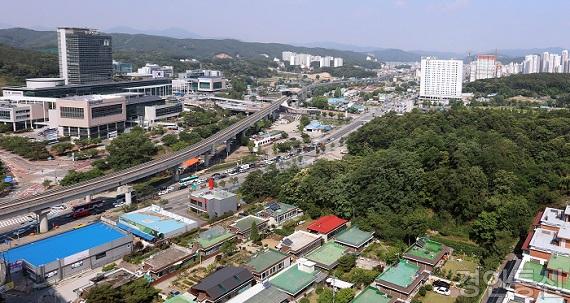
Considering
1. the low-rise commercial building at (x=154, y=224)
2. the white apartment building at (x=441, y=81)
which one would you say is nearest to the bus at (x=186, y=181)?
the low-rise commercial building at (x=154, y=224)

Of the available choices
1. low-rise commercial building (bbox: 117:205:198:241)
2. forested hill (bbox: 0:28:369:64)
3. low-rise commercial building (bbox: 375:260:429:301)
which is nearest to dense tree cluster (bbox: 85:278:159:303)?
low-rise commercial building (bbox: 117:205:198:241)

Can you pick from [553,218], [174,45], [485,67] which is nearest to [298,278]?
[553,218]

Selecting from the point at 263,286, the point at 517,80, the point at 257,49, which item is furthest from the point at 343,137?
the point at 257,49

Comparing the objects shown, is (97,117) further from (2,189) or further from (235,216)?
(235,216)

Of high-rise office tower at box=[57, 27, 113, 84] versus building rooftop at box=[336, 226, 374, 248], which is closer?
building rooftop at box=[336, 226, 374, 248]

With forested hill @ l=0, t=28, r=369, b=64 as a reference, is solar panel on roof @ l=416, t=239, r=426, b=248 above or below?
below

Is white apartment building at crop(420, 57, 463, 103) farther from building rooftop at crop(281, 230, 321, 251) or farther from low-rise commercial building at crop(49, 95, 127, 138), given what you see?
building rooftop at crop(281, 230, 321, 251)
